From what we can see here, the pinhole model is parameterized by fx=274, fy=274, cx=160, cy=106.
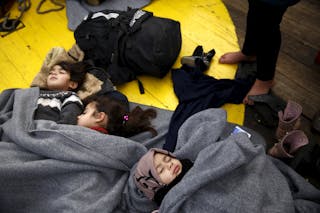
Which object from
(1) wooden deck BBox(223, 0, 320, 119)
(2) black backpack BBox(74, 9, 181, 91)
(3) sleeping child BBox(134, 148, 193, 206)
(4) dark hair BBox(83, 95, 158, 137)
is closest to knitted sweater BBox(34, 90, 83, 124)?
(4) dark hair BBox(83, 95, 158, 137)

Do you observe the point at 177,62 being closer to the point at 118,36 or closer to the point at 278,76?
the point at 118,36

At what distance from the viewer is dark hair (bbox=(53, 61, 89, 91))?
4.83 feet

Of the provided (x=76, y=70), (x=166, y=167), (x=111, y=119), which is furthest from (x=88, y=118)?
(x=166, y=167)

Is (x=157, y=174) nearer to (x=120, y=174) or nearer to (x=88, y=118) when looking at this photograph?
(x=120, y=174)

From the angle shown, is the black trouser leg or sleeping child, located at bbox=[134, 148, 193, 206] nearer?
sleeping child, located at bbox=[134, 148, 193, 206]

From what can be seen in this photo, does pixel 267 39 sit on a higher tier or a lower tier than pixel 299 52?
higher

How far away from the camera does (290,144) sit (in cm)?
117

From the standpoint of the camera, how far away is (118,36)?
1600 millimetres

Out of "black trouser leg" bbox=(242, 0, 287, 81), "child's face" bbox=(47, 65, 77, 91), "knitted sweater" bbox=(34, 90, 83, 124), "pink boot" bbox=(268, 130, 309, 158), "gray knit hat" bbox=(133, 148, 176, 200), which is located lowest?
"pink boot" bbox=(268, 130, 309, 158)

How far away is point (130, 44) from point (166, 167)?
862mm

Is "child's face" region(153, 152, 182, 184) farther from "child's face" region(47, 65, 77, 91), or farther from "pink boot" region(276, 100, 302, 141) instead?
"child's face" region(47, 65, 77, 91)

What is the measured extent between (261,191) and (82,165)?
632 millimetres

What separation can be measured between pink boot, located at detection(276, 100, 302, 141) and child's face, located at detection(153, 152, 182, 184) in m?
0.56

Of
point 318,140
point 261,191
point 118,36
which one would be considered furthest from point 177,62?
point 261,191
